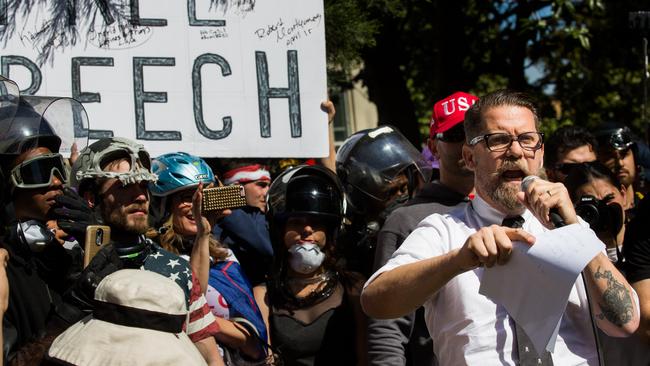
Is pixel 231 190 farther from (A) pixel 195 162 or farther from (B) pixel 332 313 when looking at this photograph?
(B) pixel 332 313

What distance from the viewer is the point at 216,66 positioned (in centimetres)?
553

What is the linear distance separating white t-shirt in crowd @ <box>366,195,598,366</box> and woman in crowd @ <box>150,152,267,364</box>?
4.99ft

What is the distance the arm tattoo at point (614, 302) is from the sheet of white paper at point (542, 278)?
25cm

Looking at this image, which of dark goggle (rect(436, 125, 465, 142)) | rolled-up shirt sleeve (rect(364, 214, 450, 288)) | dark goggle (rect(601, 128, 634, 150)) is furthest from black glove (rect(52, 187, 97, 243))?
dark goggle (rect(601, 128, 634, 150))

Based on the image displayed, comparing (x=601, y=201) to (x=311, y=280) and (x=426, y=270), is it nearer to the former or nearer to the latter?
(x=311, y=280)

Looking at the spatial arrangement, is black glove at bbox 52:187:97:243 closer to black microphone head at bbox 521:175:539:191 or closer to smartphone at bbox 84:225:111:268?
smartphone at bbox 84:225:111:268

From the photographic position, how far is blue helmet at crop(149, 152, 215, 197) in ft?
16.2

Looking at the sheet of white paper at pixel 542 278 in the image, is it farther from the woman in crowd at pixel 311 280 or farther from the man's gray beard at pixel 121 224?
the woman in crowd at pixel 311 280

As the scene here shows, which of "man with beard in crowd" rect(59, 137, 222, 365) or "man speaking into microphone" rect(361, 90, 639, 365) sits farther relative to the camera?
"man with beard in crowd" rect(59, 137, 222, 365)

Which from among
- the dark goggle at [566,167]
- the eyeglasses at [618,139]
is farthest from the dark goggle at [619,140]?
the dark goggle at [566,167]

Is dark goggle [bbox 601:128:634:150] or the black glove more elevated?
dark goggle [bbox 601:128:634:150]

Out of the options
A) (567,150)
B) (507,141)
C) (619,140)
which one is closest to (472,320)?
(507,141)

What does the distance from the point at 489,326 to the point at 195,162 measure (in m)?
2.17

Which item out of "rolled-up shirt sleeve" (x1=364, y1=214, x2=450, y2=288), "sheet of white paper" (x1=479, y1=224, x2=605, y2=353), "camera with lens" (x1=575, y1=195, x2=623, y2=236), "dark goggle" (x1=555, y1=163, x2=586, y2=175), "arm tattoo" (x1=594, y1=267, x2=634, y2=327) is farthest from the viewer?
"dark goggle" (x1=555, y1=163, x2=586, y2=175)
